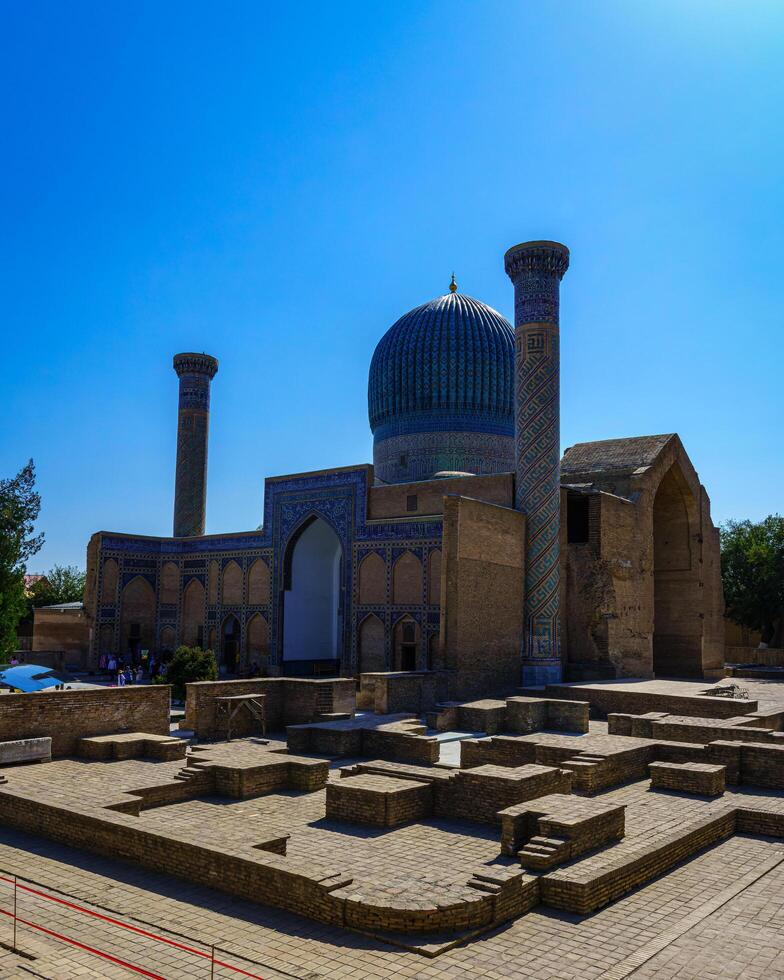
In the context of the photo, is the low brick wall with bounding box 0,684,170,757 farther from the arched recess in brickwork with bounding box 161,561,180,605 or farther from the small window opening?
the arched recess in brickwork with bounding box 161,561,180,605

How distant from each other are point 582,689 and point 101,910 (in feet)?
36.0

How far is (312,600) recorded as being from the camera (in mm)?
23219

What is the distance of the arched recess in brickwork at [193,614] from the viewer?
24328 mm

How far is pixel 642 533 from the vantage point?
19.1 meters

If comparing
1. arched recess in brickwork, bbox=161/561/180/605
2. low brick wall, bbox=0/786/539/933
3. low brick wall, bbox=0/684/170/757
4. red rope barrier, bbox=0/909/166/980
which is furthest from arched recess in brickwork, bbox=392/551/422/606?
red rope barrier, bbox=0/909/166/980

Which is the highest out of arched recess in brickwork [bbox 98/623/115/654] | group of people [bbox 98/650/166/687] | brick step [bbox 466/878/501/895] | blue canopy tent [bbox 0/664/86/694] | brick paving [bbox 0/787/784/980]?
arched recess in brickwork [bbox 98/623/115/654]

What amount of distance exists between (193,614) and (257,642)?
2.68m

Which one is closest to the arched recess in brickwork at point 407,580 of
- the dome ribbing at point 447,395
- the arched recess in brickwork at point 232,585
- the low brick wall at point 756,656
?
the dome ribbing at point 447,395

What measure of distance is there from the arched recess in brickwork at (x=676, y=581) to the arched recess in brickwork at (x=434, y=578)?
20.2 ft

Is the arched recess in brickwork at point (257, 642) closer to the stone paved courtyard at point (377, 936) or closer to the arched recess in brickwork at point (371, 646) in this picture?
the arched recess in brickwork at point (371, 646)

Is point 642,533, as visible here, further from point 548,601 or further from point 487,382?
point 487,382

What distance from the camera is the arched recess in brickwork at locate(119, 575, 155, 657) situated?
24.2m

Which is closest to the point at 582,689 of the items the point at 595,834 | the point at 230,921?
the point at 595,834

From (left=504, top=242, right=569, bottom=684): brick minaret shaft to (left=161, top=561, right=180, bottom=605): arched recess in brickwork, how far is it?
11136mm
